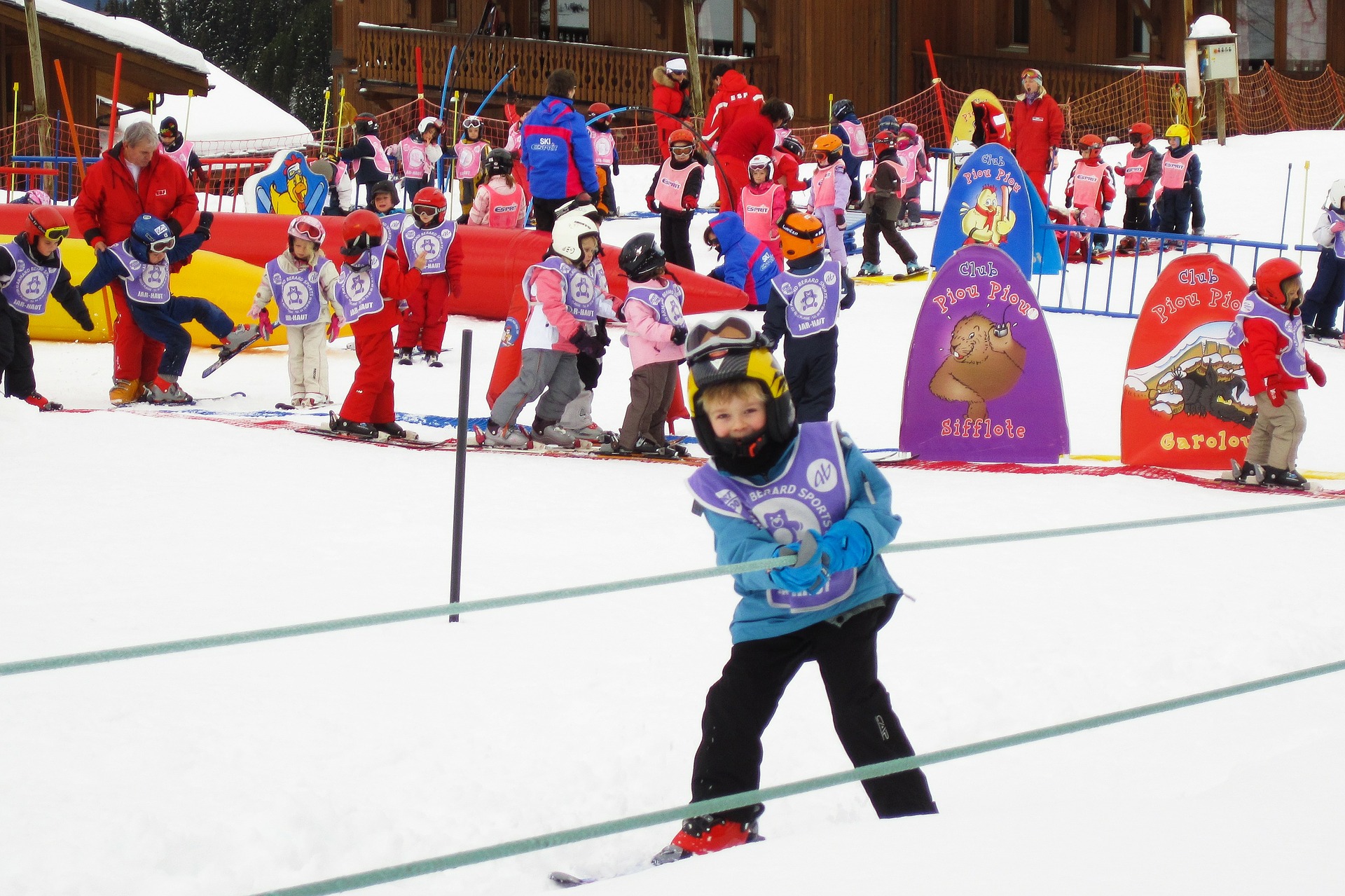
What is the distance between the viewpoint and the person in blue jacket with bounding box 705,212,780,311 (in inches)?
462

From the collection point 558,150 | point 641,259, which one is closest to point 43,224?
point 641,259

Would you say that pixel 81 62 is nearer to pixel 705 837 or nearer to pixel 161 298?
pixel 161 298

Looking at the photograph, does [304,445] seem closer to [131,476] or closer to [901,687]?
[131,476]

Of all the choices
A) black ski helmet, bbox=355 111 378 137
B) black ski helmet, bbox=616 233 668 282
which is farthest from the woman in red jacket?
black ski helmet, bbox=355 111 378 137

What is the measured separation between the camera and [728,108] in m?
14.5

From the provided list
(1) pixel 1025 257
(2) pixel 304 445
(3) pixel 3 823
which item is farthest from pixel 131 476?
(1) pixel 1025 257

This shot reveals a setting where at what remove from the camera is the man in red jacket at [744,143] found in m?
13.6

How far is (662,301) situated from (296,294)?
2459 millimetres

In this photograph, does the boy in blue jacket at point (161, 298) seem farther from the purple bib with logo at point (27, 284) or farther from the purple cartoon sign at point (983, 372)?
the purple cartoon sign at point (983, 372)

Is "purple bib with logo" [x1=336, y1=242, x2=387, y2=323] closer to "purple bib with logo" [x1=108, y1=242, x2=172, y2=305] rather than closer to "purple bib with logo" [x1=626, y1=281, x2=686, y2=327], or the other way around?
"purple bib with logo" [x1=108, y1=242, x2=172, y2=305]

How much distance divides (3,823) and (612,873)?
139 centimetres

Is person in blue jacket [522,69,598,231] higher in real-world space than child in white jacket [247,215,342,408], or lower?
higher

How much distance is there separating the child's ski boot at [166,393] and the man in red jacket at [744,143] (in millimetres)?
5947

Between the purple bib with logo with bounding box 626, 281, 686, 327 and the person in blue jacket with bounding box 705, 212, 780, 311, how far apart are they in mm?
3473
